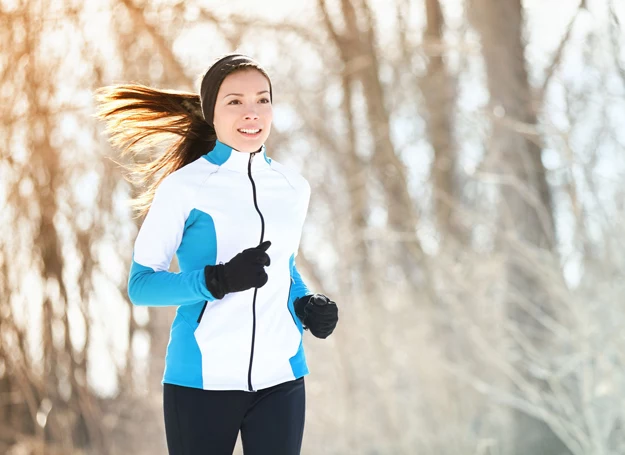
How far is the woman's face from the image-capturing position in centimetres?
174

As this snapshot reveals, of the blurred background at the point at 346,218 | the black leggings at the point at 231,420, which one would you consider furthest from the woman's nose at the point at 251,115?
the blurred background at the point at 346,218

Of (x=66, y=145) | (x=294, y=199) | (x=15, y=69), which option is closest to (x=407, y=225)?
(x=66, y=145)

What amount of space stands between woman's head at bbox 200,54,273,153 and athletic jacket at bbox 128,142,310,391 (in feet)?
0.12

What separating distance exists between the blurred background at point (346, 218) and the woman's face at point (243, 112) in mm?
2663

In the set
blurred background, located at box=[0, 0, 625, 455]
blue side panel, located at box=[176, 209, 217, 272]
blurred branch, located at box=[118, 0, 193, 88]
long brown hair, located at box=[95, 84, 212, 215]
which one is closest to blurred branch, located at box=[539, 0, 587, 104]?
blurred background, located at box=[0, 0, 625, 455]

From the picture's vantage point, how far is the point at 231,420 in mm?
1684

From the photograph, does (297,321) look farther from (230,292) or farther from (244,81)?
(244,81)

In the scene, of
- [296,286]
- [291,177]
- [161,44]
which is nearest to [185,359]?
[296,286]

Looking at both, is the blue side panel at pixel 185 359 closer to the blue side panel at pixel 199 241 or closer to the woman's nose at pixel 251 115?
the blue side panel at pixel 199 241

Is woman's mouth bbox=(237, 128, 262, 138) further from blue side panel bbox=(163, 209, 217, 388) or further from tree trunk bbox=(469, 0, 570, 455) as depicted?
tree trunk bbox=(469, 0, 570, 455)

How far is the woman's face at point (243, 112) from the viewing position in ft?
5.71

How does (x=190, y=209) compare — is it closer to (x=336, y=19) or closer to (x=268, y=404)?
(x=268, y=404)

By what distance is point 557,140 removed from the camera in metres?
4.14

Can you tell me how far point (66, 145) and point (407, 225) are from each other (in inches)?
72.1
